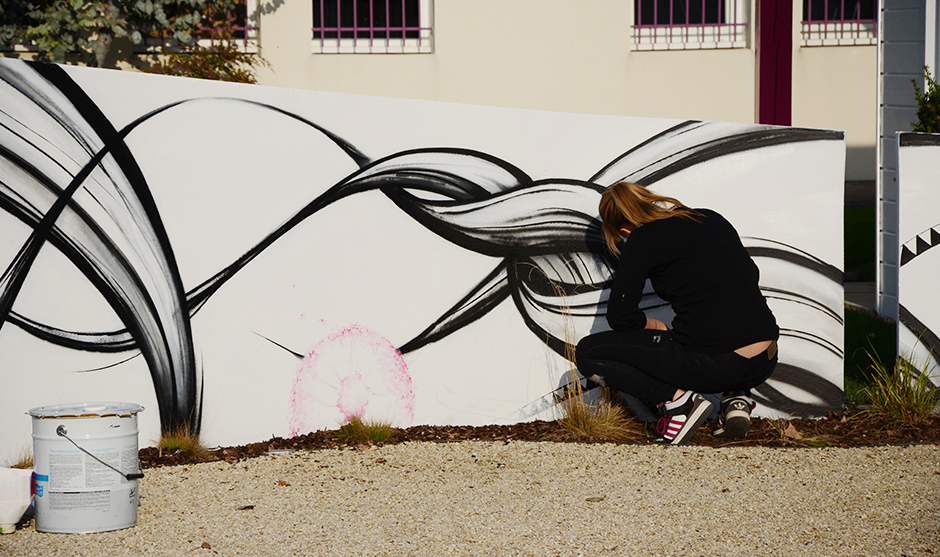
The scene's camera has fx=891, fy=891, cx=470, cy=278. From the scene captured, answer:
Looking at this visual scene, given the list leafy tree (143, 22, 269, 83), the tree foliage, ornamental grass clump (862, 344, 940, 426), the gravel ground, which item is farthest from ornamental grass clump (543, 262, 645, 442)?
the tree foliage

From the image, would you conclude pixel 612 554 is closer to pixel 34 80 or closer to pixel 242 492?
pixel 242 492

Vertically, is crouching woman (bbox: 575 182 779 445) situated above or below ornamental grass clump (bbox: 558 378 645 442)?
above

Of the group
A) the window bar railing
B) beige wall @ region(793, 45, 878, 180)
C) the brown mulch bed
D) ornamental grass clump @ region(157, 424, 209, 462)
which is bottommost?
the brown mulch bed

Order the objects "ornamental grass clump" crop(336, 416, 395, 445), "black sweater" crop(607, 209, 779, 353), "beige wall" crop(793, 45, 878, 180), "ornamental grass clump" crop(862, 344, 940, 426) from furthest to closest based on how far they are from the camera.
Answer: "beige wall" crop(793, 45, 878, 180) < "ornamental grass clump" crop(862, 344, 940, 426) < "ornamental grass clump" crop(336, 416, 395, 445) < "black sweater" crop(607, 209, 779, 353)

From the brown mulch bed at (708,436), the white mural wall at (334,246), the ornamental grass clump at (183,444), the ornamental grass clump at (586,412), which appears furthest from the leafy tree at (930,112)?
the ornamental grass clump at (183,444)

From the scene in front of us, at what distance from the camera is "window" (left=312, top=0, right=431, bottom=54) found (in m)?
12.1

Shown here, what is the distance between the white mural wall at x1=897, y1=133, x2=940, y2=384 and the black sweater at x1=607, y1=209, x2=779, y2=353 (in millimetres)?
1281

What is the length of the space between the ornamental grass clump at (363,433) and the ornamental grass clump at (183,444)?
0.73m

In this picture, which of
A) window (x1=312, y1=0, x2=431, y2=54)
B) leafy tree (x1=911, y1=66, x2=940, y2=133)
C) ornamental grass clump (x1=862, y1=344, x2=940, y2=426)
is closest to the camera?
ornamental grass clump (x1=862, y1=344, x2=940, y2=426)

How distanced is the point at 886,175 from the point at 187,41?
7230 mm

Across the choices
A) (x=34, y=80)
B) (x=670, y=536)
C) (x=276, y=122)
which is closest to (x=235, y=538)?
(x=670, y=536)

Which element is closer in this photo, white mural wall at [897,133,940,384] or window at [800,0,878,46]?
white mural wall at [897,133,940,384]

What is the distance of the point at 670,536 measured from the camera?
11.1 feet

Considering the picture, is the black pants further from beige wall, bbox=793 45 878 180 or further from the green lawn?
beige wall, bbox=793 45 878 180
